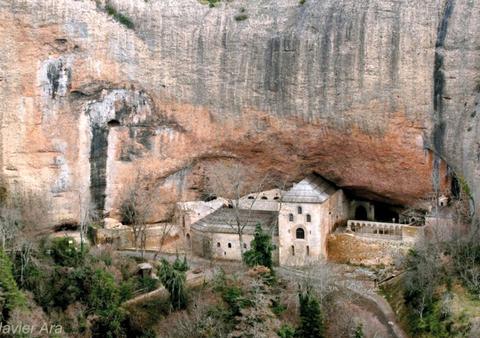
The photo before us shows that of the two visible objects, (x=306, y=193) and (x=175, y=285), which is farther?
(x=306, y=193)

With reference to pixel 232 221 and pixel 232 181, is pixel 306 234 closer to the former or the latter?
pixel 232 221

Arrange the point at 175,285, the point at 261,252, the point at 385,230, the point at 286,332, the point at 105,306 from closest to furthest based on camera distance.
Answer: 1. the point at 286,332
2. the point at 105,306
3. the point at 175,285
4. the point at 261,252
5. the point at 385,230

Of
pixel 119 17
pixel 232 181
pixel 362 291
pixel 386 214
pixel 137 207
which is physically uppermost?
pixel 119 17

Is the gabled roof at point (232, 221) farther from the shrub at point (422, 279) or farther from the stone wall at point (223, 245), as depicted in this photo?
the shrub at point (422, 279)

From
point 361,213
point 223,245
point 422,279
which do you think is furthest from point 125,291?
point 361,213

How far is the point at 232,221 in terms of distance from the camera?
139 feet

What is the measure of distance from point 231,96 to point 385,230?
9.07 metres

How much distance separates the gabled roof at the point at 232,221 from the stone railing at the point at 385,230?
12.1 ft

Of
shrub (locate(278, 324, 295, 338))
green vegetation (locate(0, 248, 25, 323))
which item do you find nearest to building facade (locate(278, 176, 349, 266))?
shrub (locate(278, 324, 295, 338))

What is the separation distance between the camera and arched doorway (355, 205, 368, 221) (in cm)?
4419

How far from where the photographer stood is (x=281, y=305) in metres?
35.0

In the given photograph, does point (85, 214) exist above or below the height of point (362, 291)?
above

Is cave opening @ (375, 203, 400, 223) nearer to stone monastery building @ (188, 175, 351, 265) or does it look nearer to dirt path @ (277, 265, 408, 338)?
stone monastery building @ (188, 175, 351, 265)

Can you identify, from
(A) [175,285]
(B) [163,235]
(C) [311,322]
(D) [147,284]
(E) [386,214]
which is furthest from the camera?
(E) [386,214]
